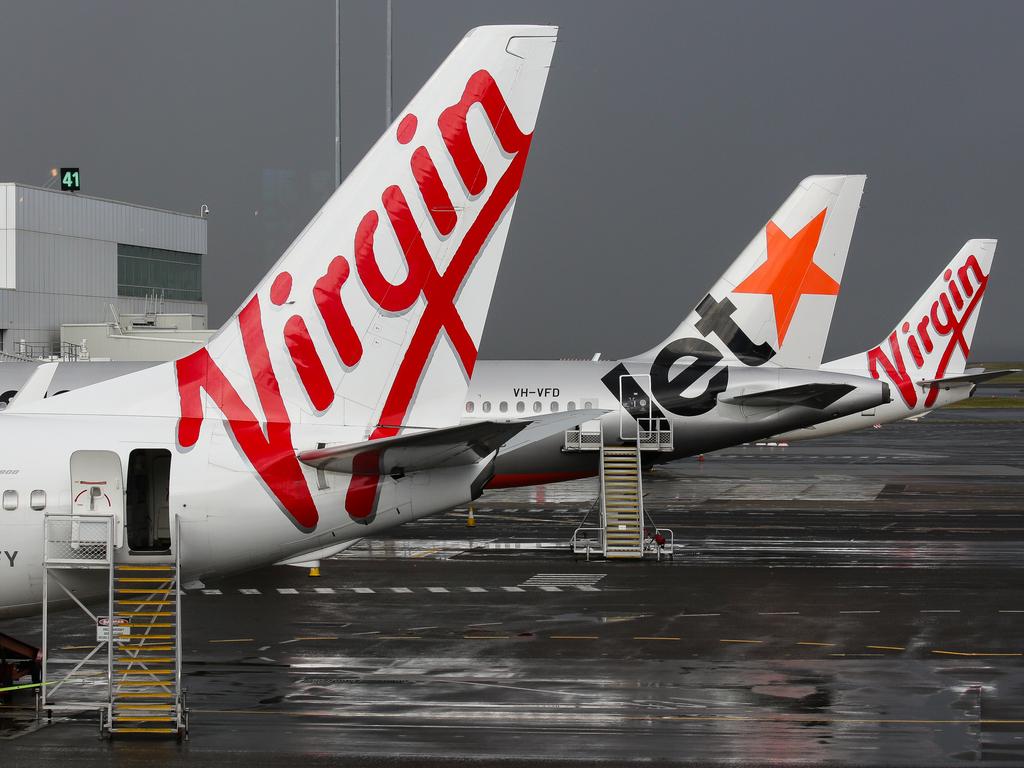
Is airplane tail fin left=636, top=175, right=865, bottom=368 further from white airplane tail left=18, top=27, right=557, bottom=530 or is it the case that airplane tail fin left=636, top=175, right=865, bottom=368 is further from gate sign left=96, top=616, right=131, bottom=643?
gate sign left=96, top=616, right=131, bottom=643

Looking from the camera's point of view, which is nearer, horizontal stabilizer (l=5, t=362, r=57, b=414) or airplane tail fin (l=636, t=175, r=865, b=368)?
horizontal stabilizer (l=5, t=362, r=57, b=414)

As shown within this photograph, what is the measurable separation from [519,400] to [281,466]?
2718 centimetres

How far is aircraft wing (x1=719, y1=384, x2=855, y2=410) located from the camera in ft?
131

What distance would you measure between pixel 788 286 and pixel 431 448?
103ft

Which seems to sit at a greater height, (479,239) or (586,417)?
(479,239)

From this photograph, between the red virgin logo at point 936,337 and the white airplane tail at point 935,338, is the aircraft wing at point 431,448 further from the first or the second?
the red virgin logo at point 936,337

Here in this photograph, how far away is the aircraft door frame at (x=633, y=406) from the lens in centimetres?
4138

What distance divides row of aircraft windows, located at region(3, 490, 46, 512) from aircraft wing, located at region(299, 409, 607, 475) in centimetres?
323

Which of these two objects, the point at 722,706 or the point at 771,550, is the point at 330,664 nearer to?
the point at 722,706

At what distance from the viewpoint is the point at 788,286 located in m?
45.0

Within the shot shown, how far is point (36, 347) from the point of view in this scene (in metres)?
83.1

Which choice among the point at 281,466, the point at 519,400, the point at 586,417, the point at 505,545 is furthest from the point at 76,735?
the point at 519,400

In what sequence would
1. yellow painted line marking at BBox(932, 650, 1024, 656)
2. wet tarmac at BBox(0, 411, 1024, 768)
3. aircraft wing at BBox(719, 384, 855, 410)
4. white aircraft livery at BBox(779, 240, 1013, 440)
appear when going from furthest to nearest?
white aircraft livery at BBox(779, 240, 1013, 440) → aircraft wing at BBox(719, 384, 855, 410) → yellow painted line marking at BBox(932, 650, 1024, 656) → wet tarmac at BBox(0, 411, 1024, 768)

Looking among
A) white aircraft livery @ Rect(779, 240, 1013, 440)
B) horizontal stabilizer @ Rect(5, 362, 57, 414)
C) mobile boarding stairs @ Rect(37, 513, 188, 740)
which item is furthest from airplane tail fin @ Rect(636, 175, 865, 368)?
mobile boarding stairs @ Rect(37, 513, 188, 740)
